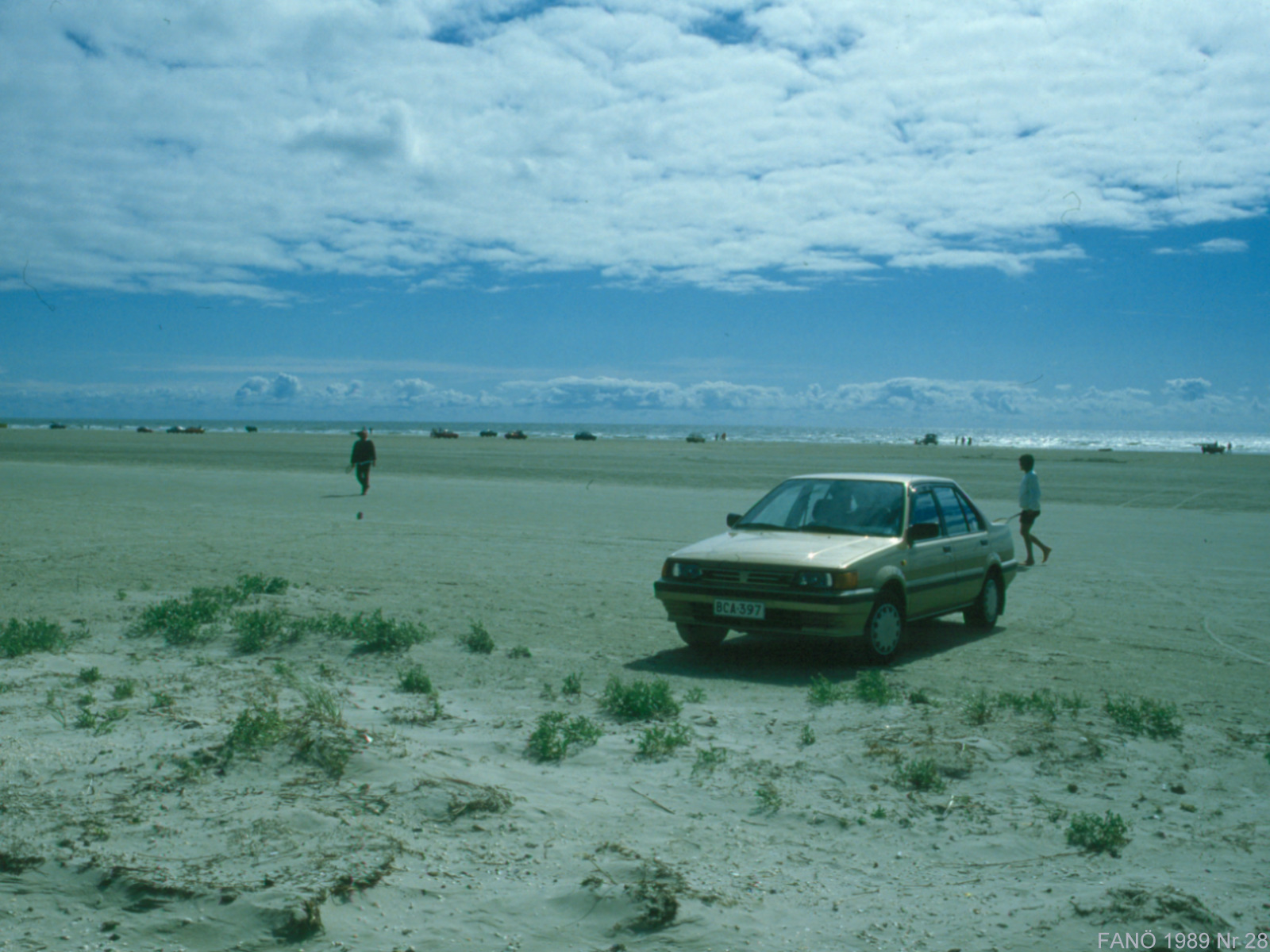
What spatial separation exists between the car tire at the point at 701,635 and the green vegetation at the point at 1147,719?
3.16m

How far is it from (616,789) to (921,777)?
4.88 ft

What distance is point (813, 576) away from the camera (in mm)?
7875

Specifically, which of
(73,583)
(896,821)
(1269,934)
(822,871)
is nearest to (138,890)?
(822,871)

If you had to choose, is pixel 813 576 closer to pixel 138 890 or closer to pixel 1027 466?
pixel 138 890

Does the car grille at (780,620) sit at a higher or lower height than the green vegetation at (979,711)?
higher

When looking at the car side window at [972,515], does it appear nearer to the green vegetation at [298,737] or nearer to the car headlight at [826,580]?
the car headlight at [826,580]

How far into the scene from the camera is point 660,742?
555cm

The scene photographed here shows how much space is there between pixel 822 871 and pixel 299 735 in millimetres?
2702

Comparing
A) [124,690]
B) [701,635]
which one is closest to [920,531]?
[701,635]

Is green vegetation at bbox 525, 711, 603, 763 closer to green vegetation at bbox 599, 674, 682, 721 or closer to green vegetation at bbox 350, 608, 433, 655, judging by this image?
green vegetation at bbox 599, 674, 682, 721

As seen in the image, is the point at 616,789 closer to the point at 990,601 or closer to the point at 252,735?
the point at 252,735

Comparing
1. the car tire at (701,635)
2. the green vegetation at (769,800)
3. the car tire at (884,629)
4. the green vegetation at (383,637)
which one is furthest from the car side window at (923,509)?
the green vegetation at (769,800)

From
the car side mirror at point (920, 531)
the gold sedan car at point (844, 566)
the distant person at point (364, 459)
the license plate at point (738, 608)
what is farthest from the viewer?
the distant person at point (364, 459)

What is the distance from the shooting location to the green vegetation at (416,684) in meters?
6.79
